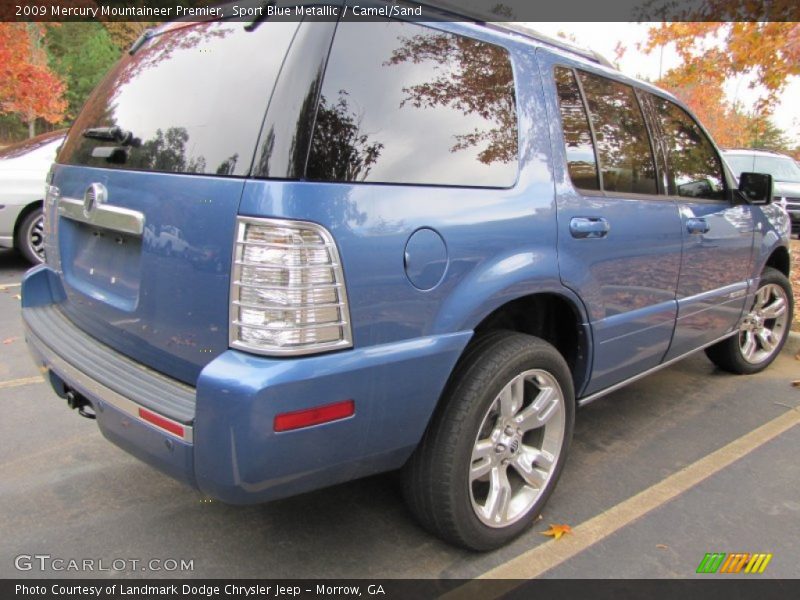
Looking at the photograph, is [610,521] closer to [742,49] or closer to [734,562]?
[734,562]

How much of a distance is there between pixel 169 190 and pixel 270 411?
0.80 meters

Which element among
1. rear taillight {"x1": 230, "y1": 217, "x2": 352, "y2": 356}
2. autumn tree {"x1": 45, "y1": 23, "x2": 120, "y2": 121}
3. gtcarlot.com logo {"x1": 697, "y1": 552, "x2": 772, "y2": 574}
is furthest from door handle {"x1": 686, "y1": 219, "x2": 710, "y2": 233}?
autumn tree {"x1": 45, "y1": 23, "x2": 120, "y2": 121}

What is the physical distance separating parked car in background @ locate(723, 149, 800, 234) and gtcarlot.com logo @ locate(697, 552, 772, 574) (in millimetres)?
10015

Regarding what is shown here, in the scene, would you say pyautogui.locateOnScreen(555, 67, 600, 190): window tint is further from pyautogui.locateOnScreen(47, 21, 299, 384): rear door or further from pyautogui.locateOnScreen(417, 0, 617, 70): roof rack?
pyautogui.locateOnScreen(47, 21, 299, 384): rear door

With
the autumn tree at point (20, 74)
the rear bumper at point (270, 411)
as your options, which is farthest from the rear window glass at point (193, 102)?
the autumn tree at point (20, 74)

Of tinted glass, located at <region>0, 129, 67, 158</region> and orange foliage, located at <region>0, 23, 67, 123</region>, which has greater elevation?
orange foliage, located at <region>0, 23, 67, 123</region>

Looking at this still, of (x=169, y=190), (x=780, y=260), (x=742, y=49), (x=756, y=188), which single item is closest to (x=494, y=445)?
(x=169, y=190)

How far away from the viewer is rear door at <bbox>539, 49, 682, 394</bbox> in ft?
8.60

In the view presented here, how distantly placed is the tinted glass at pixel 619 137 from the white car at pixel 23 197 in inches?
238

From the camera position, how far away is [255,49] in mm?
1984

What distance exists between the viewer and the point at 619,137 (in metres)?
3.04

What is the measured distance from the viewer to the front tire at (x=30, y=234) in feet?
22.5

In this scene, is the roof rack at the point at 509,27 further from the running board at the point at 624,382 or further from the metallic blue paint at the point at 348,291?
the running board at the point at 624,382

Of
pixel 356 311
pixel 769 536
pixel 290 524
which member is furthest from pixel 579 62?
pixel 290 524
